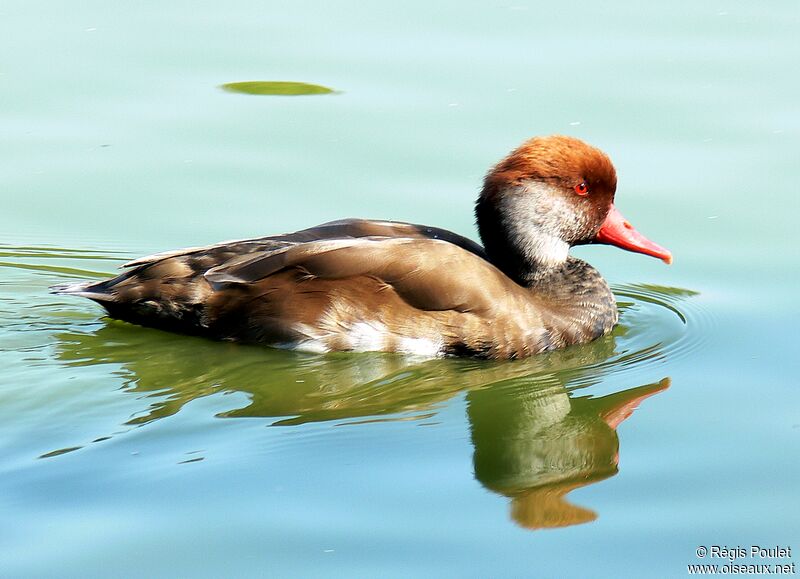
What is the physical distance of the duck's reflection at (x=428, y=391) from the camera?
6.96m

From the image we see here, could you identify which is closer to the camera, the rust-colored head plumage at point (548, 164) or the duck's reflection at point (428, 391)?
the duck's reflection at point (428, 391)

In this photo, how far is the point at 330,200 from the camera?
1019cm

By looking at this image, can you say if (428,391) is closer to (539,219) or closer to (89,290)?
(539,219)

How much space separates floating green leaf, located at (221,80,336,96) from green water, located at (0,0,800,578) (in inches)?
3.2

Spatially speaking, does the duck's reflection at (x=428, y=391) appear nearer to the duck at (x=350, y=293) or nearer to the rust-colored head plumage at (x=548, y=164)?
the duck at (x=350, y=293)

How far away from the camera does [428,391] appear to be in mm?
7883

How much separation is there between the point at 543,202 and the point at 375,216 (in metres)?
1.66

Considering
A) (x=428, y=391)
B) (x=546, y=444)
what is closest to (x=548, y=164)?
(x=428, y=391)

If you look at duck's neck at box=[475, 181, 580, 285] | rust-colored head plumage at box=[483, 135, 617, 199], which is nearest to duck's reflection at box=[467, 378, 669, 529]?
duck's neck at box=[475, 181, 580, 285]

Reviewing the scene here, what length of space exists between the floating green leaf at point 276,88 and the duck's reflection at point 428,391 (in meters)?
3.55

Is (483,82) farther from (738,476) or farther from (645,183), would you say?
(738,476)

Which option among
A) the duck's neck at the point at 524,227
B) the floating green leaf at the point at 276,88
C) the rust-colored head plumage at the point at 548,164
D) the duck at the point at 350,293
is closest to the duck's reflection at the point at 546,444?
the duck at the point at 350,293

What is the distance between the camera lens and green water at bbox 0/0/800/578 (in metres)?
6.24

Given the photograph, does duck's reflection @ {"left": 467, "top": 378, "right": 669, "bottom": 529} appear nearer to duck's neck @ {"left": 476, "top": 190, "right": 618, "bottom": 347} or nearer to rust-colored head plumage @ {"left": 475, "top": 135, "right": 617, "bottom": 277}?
duck's neck @ {"left": 476, "top": 190, "right": 618, "bottom": 347}
